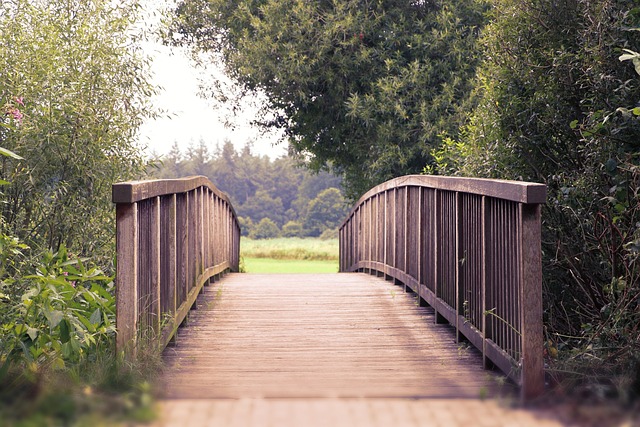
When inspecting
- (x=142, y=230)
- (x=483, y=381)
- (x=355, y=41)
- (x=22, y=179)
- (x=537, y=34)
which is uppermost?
(x=355, y=41)

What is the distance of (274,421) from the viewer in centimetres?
307

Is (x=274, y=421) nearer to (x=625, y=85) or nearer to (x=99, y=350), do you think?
(x=99, y=350)

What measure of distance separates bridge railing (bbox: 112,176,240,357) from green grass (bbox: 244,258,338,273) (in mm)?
14434

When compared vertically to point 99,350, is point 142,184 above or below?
above

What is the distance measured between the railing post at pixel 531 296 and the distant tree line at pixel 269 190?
50.9 meters

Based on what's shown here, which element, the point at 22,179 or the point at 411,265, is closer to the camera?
the point at 22,179

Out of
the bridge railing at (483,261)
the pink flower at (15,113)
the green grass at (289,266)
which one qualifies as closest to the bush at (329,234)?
the green grass at (289,266)

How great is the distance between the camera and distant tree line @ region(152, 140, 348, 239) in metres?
59.5

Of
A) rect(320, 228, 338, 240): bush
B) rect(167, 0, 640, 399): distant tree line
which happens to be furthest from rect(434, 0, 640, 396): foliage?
rect(320, 228, 338, 240): bush

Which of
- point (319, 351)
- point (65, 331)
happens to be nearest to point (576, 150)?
point (319, 351)

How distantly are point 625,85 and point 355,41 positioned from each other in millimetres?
10734

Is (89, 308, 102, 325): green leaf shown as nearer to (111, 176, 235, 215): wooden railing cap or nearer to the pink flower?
(111, 176, 235, 215): wooden railing cap

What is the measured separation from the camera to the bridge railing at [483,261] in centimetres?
373

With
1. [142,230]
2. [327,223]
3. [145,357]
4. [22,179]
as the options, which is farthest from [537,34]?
[327,223]
